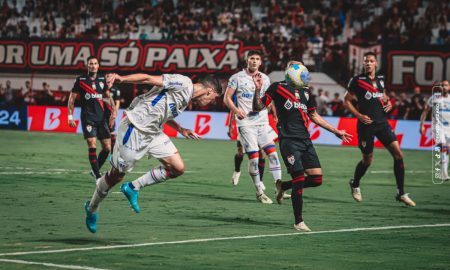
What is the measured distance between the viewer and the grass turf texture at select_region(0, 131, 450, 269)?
10164mm

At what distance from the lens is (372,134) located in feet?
54.2

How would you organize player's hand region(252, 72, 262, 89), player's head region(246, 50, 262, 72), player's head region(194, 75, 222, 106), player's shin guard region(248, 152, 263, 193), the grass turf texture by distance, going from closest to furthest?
the grass turf texture
player's head region(194, 75, 222, 106)
player's shin guard region(248, 152, 263, 193)
player's head region(246, 50, 262, 72)
player's hand region(252, 72, 262, 89)

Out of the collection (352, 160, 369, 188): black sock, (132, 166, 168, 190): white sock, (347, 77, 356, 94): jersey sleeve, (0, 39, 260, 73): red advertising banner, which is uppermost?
(347, 77, 356, 94): jersey sleeve

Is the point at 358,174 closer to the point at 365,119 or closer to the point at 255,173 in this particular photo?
the point at 365,119

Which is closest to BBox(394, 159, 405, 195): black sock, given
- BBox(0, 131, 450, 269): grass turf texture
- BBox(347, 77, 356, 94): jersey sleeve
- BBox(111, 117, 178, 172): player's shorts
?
BBox(0, 131, 450, 269): grass turf texture

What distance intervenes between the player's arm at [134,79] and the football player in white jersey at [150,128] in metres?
0.02

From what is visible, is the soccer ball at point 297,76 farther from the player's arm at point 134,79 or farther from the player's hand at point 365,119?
the player's hand at point 365,119

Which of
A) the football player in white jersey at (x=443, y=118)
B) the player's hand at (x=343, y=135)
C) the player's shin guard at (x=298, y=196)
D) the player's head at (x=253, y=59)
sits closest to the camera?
the player's shin guard at (x=298, y=196)

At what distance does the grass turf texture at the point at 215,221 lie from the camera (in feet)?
33.3

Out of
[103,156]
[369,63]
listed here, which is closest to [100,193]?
[369,63]

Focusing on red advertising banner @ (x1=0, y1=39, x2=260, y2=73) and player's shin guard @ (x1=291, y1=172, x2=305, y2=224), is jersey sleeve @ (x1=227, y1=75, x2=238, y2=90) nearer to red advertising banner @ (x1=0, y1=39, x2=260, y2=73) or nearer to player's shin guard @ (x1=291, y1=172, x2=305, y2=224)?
player's shin guard @ (x1=291, y1=172, x2=305, y2=224)

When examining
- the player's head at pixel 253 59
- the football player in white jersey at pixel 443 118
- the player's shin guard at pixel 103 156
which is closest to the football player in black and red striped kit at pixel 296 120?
the player's head at pixel 253 59

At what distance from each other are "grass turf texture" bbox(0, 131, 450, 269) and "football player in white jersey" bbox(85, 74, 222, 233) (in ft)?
1.90

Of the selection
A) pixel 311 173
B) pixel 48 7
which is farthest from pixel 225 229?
pixel 48 7
